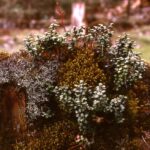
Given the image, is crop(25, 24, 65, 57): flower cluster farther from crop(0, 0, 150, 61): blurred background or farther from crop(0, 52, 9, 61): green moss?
crop(0, 0, 150, 61): blurred background

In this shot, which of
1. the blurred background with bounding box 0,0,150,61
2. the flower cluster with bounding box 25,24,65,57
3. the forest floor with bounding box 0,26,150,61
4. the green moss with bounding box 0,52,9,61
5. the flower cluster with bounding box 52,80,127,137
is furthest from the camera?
the blurred background with bounding box 0,0,150,61

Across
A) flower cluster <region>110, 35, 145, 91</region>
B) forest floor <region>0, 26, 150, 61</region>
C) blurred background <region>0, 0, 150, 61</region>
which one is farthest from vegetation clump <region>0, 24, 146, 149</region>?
blurred background <region>0, 0, 150, 61</region>

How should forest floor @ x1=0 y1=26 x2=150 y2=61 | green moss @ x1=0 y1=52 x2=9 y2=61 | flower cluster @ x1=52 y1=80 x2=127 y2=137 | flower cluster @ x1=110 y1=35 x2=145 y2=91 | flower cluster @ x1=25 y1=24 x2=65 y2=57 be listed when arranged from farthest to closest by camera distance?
1. forest floor @ x1=0 y1=26 x2=150 y2=61
2. green moss @ x1=0 y1=52 x2=9 y2=61
3. flower cluster @ x1=25 y1=24 x2=65 y2=57
4. flower cluster @ x1=110 y1=35 x2=145 y2=91
5. flower cluster @ x1=52 y1=80 x2=127 y2=137

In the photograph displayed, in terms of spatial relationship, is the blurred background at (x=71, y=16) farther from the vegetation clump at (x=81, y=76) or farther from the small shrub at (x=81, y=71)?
the small shrub at (x=81, y=71)

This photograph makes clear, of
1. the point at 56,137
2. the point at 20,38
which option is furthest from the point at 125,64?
the point at 20,38

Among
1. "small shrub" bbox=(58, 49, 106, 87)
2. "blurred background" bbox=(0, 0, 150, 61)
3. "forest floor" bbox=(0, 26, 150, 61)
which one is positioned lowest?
"small shrub" bbox=(58, 49, 106, 87)

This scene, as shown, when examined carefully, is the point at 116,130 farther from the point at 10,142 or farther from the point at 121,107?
the point at 10,142

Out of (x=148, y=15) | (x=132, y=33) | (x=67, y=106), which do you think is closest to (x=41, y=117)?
(x=67, y=106)

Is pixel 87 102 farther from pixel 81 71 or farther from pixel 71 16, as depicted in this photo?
pixel 71 16

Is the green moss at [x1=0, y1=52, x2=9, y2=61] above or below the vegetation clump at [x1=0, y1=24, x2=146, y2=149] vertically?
above
